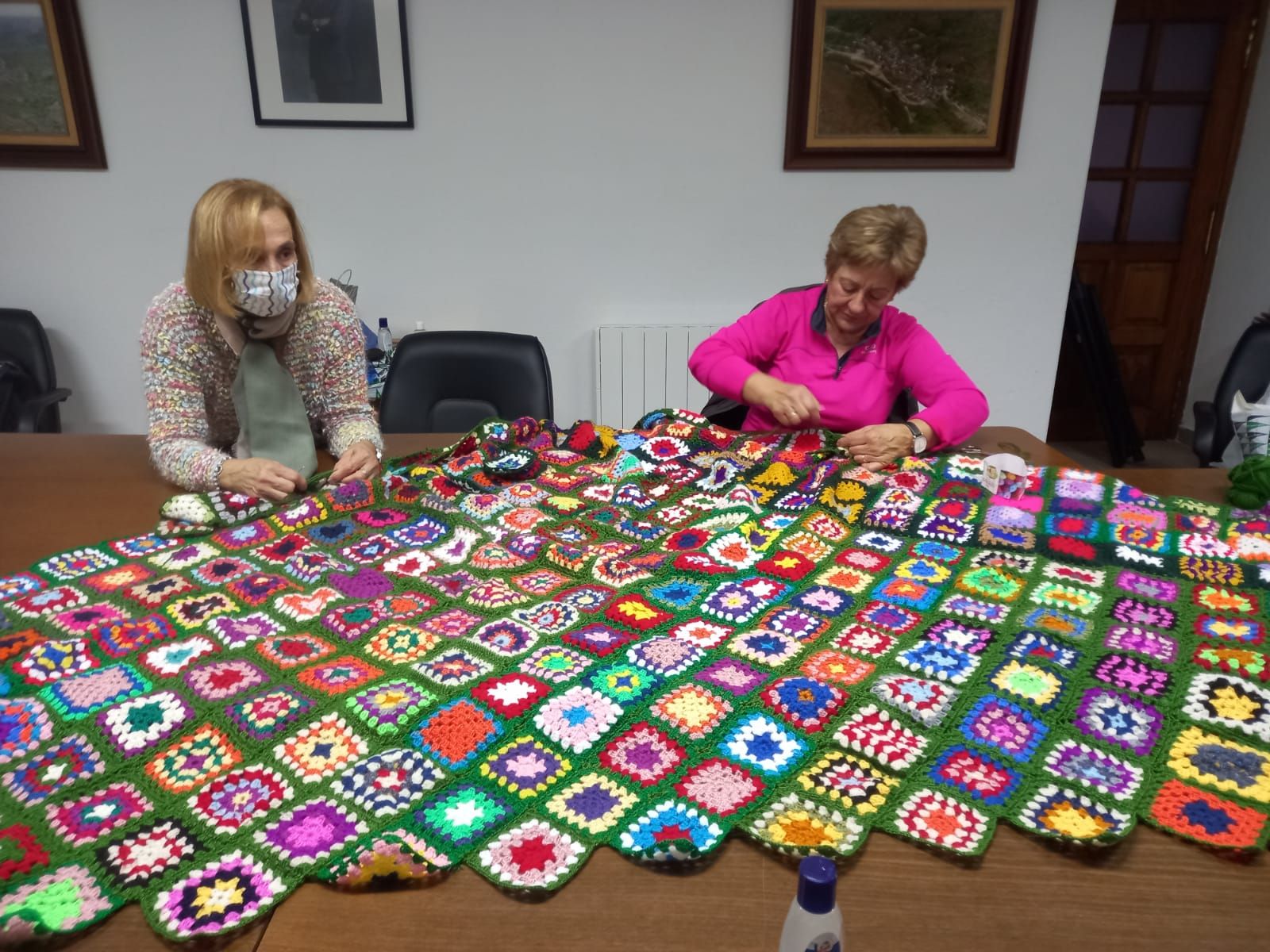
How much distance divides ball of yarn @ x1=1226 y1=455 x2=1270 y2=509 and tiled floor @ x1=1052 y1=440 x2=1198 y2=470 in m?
2.56

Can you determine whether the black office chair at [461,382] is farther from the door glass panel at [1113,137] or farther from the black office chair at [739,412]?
the door glass panel at [1113,137]

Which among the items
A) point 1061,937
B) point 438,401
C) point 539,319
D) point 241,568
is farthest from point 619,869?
point 539,319

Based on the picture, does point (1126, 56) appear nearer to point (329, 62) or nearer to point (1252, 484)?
point (1252, 484)

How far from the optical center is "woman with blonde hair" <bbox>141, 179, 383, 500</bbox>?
1407 millimetres

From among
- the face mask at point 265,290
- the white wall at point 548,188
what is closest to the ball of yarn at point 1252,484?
the face mask at point 265,290

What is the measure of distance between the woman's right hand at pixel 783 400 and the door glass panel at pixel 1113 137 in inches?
116

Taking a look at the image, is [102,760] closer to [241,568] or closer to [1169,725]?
[241,568]

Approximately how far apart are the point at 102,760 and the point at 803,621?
77 centimetres

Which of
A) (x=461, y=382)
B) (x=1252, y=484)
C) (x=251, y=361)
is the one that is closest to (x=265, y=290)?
(x=251, y=361)

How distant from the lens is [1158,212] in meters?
3.89

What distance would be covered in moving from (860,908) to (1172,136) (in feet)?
14.1

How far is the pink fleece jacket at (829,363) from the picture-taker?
1719mm

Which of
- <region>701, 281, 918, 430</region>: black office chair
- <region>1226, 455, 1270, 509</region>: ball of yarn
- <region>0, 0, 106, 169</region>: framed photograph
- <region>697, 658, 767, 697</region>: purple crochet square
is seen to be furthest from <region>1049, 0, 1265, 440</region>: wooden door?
<region>0, 0, 106, 169</region>: framed photograph

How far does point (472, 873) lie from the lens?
0.70 m
